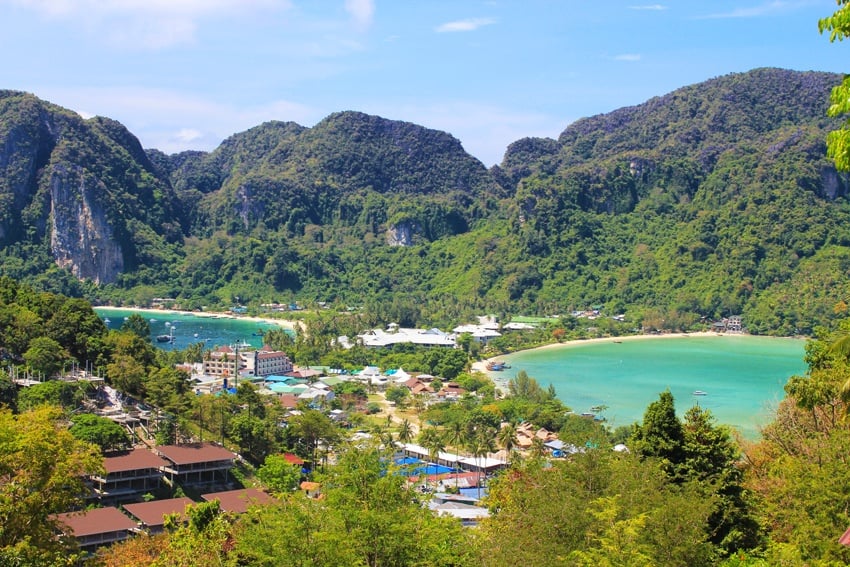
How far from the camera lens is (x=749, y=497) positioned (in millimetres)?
13117

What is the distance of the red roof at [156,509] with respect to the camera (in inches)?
824

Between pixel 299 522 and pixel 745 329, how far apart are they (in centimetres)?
7692

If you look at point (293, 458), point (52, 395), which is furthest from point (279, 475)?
point (52, 395)

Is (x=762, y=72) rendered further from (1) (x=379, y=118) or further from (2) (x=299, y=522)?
(2) (x=299, y=522)

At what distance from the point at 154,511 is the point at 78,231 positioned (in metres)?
92.7

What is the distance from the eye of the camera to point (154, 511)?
21.5 m

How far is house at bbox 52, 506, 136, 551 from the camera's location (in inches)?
768

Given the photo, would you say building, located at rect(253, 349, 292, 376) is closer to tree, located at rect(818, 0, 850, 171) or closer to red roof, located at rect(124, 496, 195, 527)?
red roof, located at rect(124, 496, 195, 527)

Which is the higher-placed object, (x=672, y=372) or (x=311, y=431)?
(x=311, y=431)

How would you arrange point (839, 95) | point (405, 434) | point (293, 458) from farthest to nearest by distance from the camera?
1. point (405, 434)
2. point (293, 458)
3. point (839, 95)

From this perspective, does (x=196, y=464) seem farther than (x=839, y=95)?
Yes

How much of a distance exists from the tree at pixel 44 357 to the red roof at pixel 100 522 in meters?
9.15

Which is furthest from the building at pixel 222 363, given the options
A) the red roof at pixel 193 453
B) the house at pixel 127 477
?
the house at pixel 127 477

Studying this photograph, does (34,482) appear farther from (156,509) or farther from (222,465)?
(222,465)
